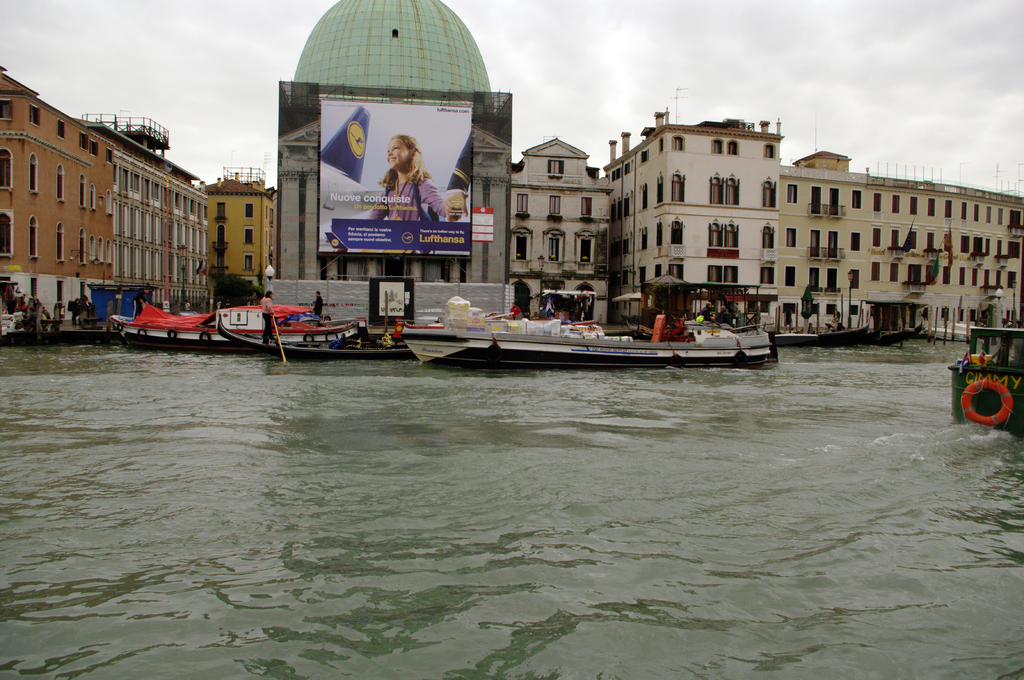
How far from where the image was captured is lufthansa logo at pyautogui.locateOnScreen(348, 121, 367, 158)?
1359 inches

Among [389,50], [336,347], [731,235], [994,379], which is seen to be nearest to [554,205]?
[731,235]

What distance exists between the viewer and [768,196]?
4172 centimetres

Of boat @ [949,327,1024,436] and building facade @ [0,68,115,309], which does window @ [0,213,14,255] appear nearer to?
building facade @ [0,68,115,309]

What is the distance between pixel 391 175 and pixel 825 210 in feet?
84.3

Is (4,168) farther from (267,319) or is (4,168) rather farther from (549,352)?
(549,352)

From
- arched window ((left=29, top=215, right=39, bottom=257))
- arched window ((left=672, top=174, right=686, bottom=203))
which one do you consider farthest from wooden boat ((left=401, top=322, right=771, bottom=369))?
arched window ((left=29, top=215, right=39, bottom=257))

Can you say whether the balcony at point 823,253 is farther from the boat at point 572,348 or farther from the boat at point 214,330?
the boat at point 214,330

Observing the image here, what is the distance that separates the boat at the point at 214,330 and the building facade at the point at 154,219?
658 inches

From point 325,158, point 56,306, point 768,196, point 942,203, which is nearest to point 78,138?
point 56,306

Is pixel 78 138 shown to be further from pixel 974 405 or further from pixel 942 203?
pixel 942 203

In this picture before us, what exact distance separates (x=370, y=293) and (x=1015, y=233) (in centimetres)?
4422

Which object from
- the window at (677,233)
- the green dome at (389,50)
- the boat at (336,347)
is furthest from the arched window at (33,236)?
the window at (677,233)

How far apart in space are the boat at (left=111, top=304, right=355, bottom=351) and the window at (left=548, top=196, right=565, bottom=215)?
21.1 m

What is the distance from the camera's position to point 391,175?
114ft
